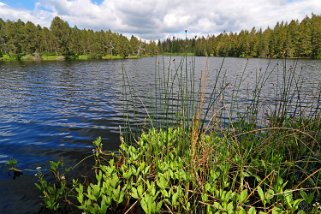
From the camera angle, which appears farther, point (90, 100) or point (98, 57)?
point (98, 57)

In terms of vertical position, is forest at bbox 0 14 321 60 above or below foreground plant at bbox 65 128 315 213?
above

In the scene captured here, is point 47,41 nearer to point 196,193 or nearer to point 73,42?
point 73,42

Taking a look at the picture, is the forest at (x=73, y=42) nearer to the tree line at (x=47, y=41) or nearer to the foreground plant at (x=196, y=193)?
the tree line at (x=47, y=41)

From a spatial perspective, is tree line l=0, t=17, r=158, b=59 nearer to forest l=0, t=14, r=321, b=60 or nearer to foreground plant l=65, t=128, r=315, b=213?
forest l=0, t=14, r=321, b=60

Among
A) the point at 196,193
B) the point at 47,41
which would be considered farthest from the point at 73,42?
the point at 196,193

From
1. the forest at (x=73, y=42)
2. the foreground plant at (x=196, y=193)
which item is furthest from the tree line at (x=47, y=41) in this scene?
the foreground plant at (x=196, y=193)

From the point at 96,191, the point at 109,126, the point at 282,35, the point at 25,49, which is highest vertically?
the point at 282,35

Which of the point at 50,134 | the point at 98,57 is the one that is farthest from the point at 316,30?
the point at 50,134

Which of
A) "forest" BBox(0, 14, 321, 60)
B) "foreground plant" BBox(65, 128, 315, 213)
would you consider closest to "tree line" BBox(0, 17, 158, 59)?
"forest" BBox(0, 14, 321, 60)

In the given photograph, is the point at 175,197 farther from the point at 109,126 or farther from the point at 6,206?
the point at 109,126

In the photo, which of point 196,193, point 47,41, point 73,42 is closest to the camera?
point 196,193

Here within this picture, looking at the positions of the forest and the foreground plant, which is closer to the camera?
the foreground plant

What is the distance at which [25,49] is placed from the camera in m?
84.0

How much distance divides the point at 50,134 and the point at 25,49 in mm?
91576
